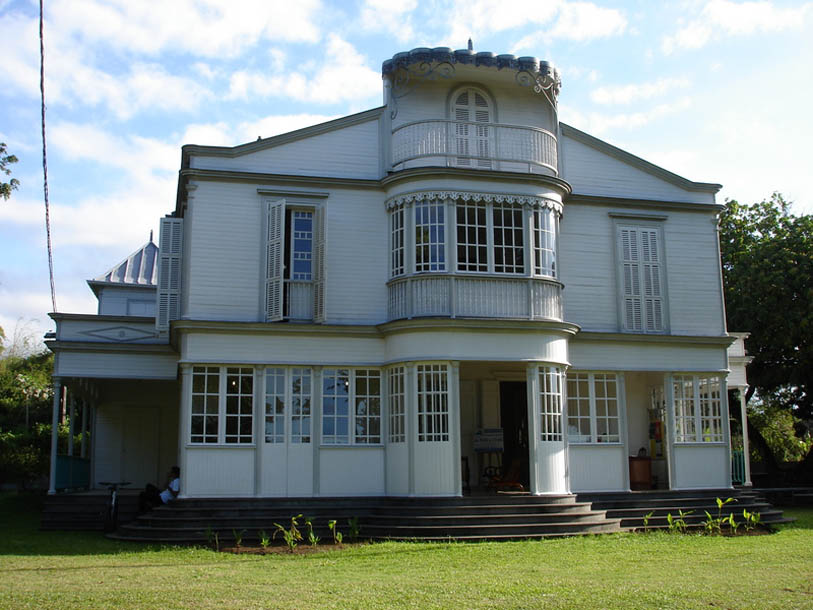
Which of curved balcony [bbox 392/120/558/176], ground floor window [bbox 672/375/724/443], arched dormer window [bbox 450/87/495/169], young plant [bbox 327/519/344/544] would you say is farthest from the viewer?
ground floor window [bbox 672/375/724/443]

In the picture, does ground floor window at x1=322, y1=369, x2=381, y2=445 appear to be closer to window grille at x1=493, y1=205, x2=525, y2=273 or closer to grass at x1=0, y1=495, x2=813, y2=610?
grass at x1=0, y1=495, x2=813, y2=610

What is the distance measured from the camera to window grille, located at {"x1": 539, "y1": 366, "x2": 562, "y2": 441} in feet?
58.7

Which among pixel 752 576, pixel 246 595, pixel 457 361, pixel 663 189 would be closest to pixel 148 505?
pixel 457 361

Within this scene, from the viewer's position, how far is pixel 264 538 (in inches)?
612

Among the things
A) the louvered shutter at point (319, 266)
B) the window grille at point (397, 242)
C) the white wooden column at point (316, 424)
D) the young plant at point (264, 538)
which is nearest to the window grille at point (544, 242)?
the window grille at point (397, 242)

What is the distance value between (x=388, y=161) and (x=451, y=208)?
2054 millimetres

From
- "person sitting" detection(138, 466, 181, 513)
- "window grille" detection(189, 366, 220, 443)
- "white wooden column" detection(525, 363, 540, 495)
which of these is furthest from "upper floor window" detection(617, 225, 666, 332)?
"person sitting" detection(138, 466, 181, 513)

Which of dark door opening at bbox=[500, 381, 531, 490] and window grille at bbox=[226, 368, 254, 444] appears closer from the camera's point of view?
window grille at bbox=[226, 368, 254, 444]

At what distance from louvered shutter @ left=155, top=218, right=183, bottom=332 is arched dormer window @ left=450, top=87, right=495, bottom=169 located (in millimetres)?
6410

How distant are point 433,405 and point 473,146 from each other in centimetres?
589

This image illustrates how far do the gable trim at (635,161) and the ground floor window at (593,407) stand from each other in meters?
5.13

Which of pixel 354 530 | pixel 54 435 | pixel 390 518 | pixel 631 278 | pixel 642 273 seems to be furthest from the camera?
pixel 642 273

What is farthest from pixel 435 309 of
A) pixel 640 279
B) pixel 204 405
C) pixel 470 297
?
pixel 640 279

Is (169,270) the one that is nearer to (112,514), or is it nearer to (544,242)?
(112,514)
